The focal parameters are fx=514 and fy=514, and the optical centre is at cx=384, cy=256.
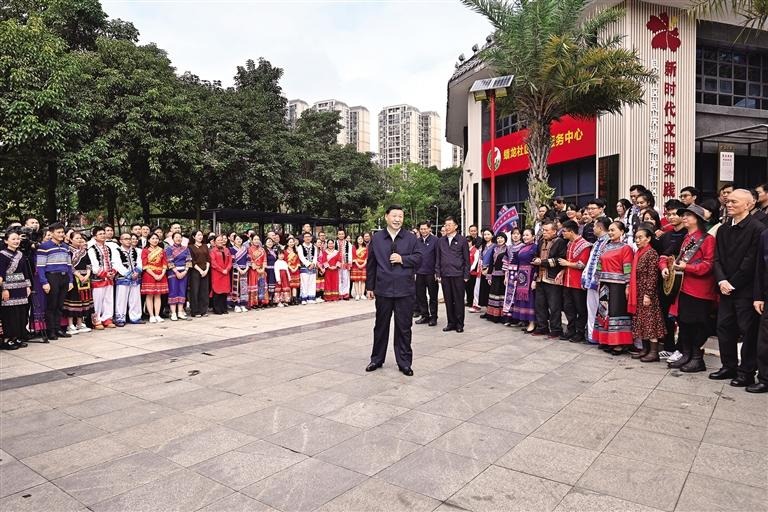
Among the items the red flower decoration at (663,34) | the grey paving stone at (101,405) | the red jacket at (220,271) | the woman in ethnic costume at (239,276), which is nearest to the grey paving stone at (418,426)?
the grey paving stone at (101,405)

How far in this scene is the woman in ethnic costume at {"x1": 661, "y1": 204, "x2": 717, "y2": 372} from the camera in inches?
217

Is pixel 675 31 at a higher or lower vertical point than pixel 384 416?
higher

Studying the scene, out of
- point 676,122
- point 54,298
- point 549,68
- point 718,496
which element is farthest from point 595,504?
point 676,122

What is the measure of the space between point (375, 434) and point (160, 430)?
1758 mm

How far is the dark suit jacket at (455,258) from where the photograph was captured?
857 cm

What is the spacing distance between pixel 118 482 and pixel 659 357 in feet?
19.5

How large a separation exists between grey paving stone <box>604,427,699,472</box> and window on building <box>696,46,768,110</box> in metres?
17.5

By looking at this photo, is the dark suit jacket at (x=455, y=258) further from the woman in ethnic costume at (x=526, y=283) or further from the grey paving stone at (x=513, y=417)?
the grey paving stone at (x=513, y=417)

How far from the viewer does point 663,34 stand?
1650 centimetres

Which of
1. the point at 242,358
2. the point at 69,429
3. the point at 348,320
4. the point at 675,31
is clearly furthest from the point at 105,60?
the point at 675,31

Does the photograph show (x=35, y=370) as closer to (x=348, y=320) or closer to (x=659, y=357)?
(x=348, y=320)

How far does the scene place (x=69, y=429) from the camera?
4.26 meters

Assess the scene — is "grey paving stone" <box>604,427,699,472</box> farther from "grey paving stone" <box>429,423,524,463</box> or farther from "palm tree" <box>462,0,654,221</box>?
"palm tree" <box>462,0,654,221</box>

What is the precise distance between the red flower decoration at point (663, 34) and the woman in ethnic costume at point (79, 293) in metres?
17.0
